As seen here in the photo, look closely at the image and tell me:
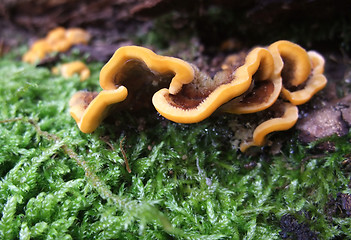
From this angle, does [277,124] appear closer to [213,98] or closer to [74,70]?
[213,98]

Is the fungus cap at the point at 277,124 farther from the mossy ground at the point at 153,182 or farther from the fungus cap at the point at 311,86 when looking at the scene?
the mossy ground at the point at 153,182

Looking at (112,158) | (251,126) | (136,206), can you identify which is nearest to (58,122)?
(112,158)

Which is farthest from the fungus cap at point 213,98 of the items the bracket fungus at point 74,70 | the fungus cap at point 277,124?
the bracket fungus at point 74,70

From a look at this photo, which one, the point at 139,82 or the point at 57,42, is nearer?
the point at 139,82

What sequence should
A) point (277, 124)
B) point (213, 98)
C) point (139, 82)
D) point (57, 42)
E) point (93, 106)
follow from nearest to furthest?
1. point (213, 98)
2. point (93, 106)
3. point (277, 124)
4. point (139, 82)
5. point (57, 42)

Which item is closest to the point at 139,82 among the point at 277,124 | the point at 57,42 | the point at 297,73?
the point at 277,124

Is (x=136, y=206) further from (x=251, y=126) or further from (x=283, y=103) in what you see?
(x=283, y=103)
